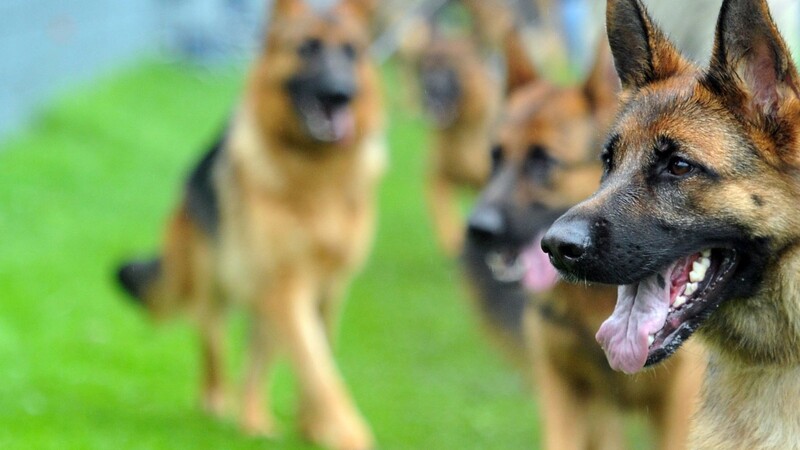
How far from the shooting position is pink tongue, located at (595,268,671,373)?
336 cm

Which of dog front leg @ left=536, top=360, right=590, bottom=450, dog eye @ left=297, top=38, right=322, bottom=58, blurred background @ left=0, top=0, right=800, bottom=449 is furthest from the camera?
dog eye @ left=297, top=38, right=322, bottom=58

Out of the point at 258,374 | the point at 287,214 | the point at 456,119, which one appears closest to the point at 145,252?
the point at 258,374

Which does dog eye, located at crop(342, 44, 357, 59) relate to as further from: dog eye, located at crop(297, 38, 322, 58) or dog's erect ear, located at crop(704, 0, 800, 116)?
dog's erect ear, located at crop(704, 0, 800, 116)

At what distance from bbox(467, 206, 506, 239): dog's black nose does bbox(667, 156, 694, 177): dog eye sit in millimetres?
2559

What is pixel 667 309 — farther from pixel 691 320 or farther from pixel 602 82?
pixel 602 82

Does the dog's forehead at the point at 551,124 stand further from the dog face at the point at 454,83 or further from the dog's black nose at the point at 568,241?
the dog face at the point at 454,83

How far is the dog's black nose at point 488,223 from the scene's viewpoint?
5945 mm

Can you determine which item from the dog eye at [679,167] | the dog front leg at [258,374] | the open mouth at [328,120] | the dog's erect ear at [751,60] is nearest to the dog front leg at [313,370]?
the dog front leg at [258,374]

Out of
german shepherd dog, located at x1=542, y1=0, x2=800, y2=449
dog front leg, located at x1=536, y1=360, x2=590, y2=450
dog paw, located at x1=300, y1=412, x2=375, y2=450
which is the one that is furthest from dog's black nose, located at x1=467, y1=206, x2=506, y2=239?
german shepherd dog, located at x1=542, y1=0, x2=800, y2=449

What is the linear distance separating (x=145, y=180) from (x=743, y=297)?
1054 centimetres

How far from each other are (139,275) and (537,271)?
3.32 m

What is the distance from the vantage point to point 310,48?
293 inches

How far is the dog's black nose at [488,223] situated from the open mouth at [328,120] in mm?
1598

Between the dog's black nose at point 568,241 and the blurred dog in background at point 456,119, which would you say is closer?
the dog's black nose at point 568,241
